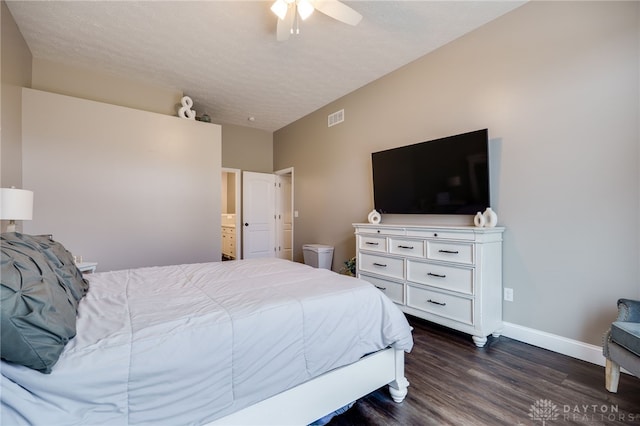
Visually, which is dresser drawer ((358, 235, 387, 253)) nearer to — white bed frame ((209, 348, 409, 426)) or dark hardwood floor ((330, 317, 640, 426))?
dark hardwood floor ((330, 317, 640, 426))

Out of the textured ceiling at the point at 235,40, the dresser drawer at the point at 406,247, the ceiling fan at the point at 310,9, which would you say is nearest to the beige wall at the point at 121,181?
the textured ceiling at the point at 235,40

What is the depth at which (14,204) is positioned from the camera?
6.46 ft

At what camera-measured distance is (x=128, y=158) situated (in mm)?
3715

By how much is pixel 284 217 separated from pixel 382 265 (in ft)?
11.6

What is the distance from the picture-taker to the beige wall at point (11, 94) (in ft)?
→ 8.21

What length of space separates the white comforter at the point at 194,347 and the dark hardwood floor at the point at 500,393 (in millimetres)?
369

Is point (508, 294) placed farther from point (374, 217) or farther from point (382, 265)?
point (374, 217)

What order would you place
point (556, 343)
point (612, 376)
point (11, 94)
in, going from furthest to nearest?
point (11, 94), point (556, 343), point (612, 376)

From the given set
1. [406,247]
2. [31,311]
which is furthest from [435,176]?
[31,311]

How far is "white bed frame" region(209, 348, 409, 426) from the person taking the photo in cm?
126

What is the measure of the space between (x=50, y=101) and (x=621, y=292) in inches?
223

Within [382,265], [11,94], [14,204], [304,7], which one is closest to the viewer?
[14,204]

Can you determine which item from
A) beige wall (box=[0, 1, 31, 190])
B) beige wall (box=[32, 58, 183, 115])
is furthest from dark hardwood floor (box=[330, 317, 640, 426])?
beige wall (box=[32, 58, 183, 115])

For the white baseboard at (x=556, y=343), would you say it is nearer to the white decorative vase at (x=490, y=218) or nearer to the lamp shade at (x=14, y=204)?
the white decorative vase at (x=490, y=218)
